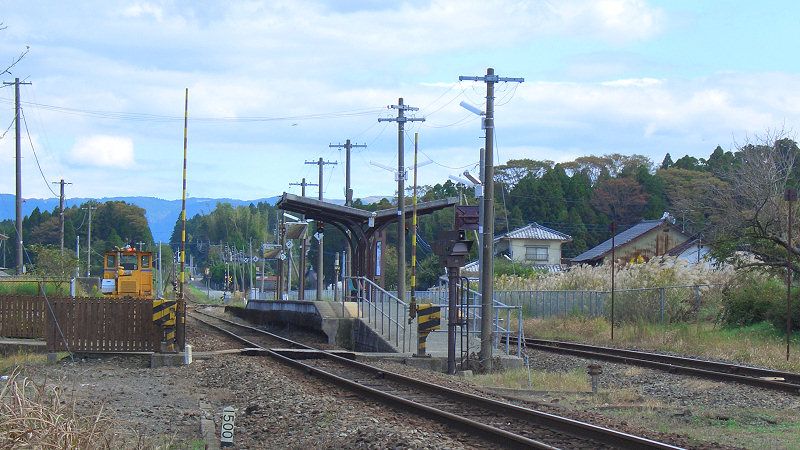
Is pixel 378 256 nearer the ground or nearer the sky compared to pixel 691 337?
nearer the sky

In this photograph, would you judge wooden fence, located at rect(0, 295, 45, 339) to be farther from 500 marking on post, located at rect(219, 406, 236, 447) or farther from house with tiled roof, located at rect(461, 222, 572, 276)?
house with tiled roof, located at rect(461, 222, 572, 276)

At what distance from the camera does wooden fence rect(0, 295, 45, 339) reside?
1057 inches

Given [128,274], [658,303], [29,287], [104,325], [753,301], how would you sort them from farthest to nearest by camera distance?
[128,274], [658,303], [29,287], [753,301], [104,325]

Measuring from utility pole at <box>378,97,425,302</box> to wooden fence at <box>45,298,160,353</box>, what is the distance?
13.6 metres

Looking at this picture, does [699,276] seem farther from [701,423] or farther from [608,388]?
[701,423]

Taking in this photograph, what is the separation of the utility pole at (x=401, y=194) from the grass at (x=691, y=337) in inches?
207

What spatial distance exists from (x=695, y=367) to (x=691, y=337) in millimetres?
6913

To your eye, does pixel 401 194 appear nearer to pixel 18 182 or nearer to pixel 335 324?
pixel 335 324

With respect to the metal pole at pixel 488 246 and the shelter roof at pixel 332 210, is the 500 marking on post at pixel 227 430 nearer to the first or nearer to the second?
the metal pole at pixel 488 246

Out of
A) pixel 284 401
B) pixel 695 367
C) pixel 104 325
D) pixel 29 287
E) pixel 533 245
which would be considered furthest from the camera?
pixel 533 245

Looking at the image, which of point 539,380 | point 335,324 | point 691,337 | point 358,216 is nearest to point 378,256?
point 358,216

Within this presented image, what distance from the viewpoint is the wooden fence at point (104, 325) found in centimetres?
2080

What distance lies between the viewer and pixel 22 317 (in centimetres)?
2702

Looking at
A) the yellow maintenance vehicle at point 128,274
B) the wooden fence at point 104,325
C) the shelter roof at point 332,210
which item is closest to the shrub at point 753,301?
the shelter roof at point 332,210
